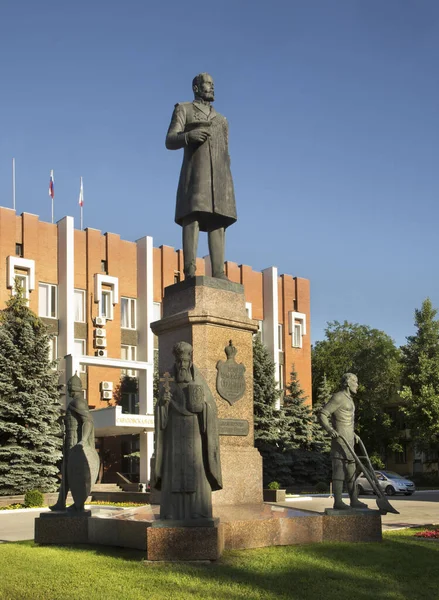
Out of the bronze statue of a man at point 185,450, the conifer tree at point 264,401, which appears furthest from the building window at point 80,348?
the bronze statue of a man at point 185,450

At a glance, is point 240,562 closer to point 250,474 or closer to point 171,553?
point 171,553

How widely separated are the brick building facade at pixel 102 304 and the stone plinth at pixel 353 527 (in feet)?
86.6

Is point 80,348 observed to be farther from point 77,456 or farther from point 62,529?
point 62,529

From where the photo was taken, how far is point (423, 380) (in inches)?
1767

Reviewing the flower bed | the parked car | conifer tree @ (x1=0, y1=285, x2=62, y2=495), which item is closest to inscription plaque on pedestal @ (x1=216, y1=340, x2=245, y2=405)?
the flower bed

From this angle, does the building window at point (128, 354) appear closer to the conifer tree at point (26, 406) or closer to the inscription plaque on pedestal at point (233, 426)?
the conifer tree at point (26, 406)

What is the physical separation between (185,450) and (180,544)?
0.97 metres

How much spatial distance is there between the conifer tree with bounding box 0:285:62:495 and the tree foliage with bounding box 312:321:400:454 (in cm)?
2892

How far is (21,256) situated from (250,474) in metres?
30.8

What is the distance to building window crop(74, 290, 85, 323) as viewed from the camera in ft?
134

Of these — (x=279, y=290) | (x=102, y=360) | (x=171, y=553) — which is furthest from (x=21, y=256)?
(x=171, y=553)

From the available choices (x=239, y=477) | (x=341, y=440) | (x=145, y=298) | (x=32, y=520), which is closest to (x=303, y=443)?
(x=145, y=298)

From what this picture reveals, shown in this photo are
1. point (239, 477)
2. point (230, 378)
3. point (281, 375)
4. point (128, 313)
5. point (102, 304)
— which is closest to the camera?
point (239, 477)

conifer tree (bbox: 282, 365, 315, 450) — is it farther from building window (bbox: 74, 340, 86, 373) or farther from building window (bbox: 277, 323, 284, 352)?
building window (bbox: 74, 340, 86, 373)
